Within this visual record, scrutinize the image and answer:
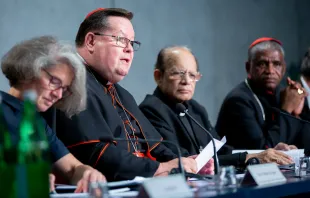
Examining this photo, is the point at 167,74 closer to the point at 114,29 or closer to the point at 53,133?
the point at 114,29

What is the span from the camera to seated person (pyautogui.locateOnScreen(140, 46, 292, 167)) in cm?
440

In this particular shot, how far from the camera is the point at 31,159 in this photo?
1674mm

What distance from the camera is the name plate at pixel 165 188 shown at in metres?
1.84

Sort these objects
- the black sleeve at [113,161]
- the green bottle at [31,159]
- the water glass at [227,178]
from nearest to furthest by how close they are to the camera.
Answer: the green bottle at [31,159]
the water glass at [227,178]
the black sleeve at [113,161]

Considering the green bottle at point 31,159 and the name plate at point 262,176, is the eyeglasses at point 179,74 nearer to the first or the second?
the name plate at point 262,176

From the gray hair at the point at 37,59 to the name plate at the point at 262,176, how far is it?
100 centimetres

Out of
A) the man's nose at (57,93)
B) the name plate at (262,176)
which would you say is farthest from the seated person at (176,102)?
the name plate at (262,176)

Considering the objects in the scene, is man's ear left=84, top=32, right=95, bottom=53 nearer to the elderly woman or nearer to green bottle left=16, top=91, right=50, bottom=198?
the elderly woman

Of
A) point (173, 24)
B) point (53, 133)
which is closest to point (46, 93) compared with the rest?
point (53, 133)

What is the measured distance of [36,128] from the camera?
1698mm

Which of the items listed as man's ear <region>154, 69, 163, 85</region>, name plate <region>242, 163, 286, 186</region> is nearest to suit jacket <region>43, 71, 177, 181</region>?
name plate <region>242, 163, 286, 186</region>

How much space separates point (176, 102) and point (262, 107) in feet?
3.59

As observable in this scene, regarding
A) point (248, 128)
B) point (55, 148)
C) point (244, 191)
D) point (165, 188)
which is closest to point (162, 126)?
point (248, 128)

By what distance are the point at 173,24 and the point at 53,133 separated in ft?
9.89
